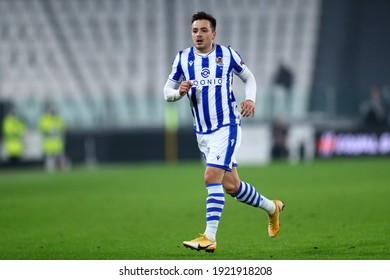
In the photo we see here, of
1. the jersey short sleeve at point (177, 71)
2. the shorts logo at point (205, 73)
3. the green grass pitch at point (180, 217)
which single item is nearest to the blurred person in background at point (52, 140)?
the green grass pitch at point (180, 217)

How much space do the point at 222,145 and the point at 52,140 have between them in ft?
52.3

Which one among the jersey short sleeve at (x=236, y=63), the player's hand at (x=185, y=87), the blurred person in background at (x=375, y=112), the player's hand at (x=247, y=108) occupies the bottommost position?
the blurred person in background at (x=375, y=112)

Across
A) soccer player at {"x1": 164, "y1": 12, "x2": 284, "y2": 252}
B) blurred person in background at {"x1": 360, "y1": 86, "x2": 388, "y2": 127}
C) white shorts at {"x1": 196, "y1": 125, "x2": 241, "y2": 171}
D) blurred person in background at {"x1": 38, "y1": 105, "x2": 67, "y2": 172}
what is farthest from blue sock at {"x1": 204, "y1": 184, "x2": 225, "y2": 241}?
blurred person in background at {"x1": 360, "y1": 86, "x2": 388, "y2": 127}

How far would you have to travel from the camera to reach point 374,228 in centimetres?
869

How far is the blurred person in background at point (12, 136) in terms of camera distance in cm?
2336

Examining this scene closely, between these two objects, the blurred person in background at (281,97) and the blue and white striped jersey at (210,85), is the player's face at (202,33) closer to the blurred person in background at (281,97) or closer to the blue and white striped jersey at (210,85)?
the blue and white striped jersey at (210,85)

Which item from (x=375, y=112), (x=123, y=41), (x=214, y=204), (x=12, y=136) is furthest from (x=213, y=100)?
(x=123, y=41)

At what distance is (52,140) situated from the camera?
74.8 ft

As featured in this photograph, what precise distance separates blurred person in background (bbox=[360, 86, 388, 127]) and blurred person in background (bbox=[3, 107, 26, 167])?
9267mm

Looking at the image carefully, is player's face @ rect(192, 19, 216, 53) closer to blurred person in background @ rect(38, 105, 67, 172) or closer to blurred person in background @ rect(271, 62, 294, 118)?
blurred person in background @ rect(38, 105, 67, 172)

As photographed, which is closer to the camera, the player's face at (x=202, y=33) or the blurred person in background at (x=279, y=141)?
the player's face at (x=202, y=33)

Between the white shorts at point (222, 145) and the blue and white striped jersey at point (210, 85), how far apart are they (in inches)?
2.0

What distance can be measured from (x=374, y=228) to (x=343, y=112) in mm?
16761

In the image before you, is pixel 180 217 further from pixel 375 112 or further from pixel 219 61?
pixel 375 112
